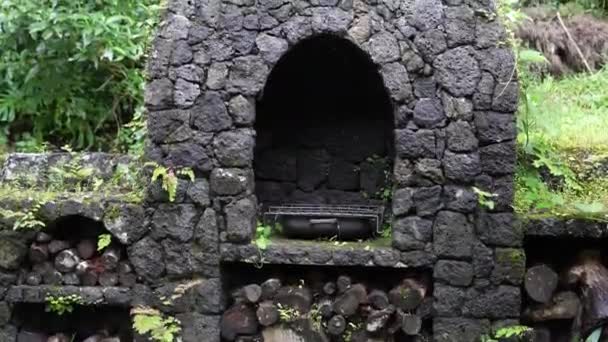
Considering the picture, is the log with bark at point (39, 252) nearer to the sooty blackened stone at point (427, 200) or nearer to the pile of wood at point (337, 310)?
the pile of wood at point (337, 310)

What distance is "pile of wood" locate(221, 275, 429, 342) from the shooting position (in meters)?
5.52

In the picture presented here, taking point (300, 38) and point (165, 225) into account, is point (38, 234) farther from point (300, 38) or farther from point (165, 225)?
point (300, 38)

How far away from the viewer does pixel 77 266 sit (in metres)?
5.78

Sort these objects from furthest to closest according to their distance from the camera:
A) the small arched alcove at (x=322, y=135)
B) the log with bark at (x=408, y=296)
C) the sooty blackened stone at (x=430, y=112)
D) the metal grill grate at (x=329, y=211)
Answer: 1. the small arched alcove at (x=322, y=135)
2. the metal grill grate at (x=329, y=211)
3. the log with bark at (x=408, y=296)
4. the sooty blackened stone at (x=430, y=112)

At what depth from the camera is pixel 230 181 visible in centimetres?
556

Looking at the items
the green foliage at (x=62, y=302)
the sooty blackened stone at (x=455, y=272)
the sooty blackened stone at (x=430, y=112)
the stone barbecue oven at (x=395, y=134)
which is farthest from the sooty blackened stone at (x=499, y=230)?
the green foliage at (x=62, y=302)

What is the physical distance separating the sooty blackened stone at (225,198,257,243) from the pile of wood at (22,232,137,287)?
85cm

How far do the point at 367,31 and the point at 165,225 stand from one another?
80.0 inches

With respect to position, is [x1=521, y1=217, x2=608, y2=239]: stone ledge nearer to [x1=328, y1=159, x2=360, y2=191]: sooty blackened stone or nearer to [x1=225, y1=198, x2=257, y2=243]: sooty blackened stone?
[x1=328, y1=159, x2=360, y2=191]: sooty blackened stone

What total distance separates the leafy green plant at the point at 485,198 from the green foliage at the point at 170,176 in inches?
80.1

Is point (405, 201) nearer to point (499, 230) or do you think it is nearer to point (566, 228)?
point (499, 230)

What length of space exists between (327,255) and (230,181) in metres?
0.89

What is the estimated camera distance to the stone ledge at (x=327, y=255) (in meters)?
5.49

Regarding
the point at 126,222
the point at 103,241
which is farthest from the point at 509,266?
the point at 103,241
